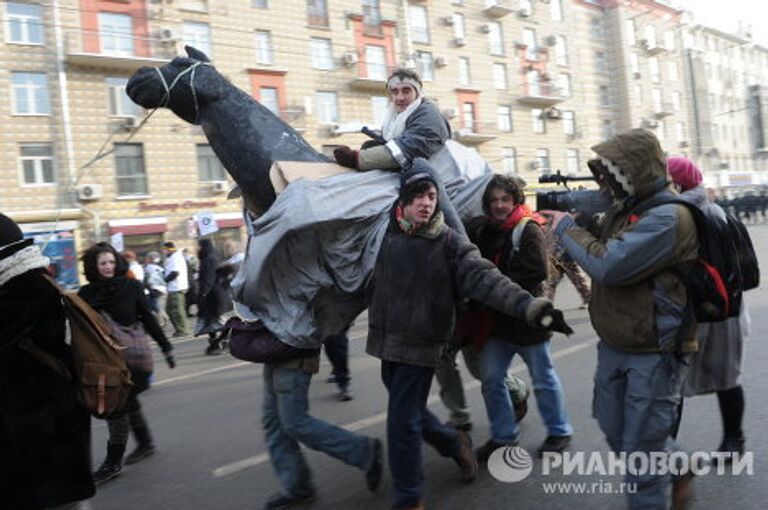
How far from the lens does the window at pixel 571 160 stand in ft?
120

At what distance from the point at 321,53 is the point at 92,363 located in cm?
2529

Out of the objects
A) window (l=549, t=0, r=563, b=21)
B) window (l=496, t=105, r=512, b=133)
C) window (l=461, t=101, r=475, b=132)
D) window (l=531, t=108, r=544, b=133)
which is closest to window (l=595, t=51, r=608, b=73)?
window (l=549, t=0, r=563, b=21)

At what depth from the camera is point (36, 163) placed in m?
20.2

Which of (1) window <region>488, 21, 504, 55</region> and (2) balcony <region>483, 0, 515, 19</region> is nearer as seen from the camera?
(2) balcony <region>483, 0, 515, 19</region>

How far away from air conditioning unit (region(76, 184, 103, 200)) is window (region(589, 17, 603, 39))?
31712 mm

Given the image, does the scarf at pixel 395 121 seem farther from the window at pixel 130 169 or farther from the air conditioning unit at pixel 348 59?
the air conditioning unit at pixel 348 59

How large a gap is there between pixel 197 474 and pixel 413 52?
27570 millimetres

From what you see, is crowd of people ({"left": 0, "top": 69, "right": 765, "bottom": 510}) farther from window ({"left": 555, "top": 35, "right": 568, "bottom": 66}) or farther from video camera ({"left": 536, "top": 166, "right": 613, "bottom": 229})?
window ({"left": 555, "top": 35, "right": 568, "bottom": 66})

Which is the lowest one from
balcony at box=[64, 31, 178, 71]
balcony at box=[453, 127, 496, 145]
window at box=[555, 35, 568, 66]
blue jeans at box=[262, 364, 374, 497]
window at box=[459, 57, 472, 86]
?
blue jeans at box=[262, 364, 374, 497]

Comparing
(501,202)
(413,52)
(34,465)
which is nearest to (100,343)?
(34,465)

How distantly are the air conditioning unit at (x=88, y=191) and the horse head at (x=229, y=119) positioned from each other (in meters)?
18.6

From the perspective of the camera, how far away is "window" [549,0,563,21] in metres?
37.1

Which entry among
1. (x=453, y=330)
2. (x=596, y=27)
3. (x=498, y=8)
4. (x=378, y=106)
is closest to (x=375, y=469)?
(x=453, y=330)

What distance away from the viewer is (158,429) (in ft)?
17.1
